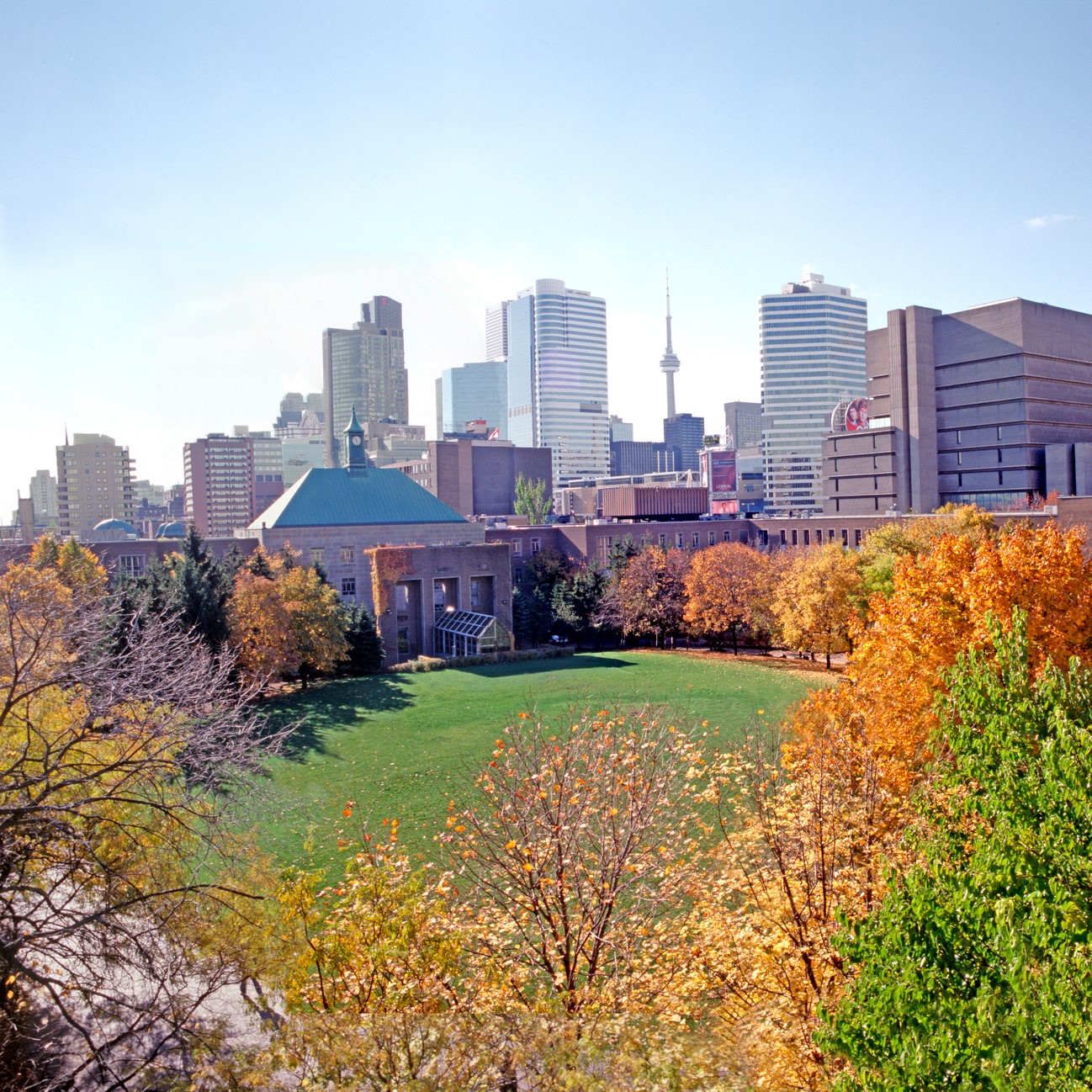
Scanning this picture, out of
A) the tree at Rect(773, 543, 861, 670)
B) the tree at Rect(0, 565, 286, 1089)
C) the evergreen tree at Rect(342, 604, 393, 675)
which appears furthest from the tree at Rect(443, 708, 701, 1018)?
the evergreen tree at Rect(342, 604, 393, 675)

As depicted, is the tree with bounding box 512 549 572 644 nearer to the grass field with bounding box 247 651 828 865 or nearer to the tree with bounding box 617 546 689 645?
the tree with bounding box 617 546 689 645

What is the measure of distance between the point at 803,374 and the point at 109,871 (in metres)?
195

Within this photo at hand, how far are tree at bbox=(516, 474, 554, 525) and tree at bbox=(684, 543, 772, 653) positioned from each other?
185 ft

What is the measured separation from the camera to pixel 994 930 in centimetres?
866

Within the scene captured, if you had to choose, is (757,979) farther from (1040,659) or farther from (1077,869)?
(1040,659)

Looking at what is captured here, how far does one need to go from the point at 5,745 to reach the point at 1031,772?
1413cm

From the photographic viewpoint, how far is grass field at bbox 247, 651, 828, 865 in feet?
85.3

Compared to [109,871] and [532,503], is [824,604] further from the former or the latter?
[532,503]

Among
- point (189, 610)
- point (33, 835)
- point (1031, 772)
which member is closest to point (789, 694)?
point (189, 610)

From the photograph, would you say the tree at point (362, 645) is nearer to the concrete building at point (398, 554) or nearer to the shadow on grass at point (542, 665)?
the concrete building at point (398, 554)

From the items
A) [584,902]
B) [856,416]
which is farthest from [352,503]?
[856,416]

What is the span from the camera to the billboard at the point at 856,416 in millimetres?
102125

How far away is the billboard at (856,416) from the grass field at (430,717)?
54411 mm

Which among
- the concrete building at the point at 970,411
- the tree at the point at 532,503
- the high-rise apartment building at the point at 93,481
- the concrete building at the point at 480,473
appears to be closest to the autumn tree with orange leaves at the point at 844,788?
the concrete building at the point at 970,411
